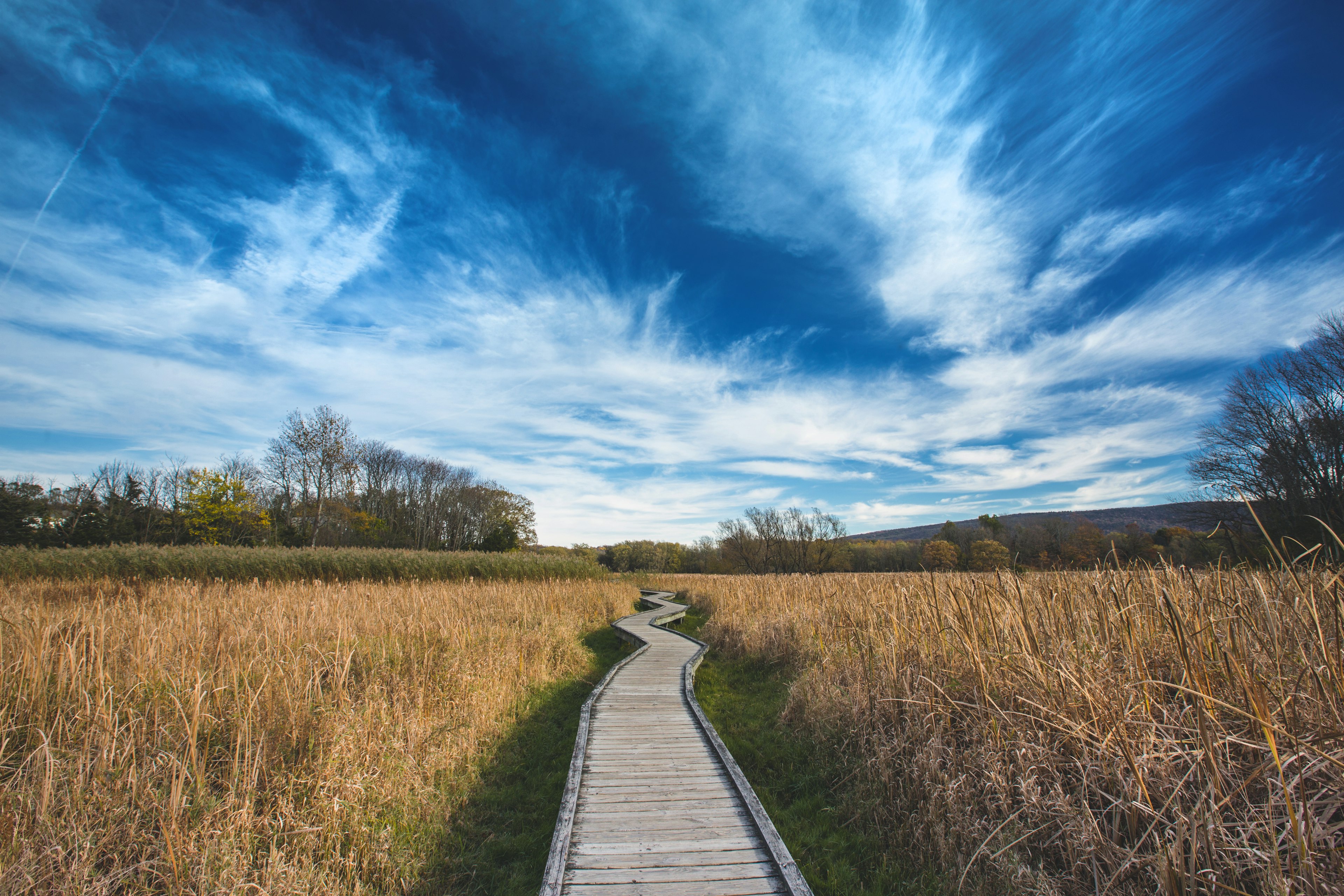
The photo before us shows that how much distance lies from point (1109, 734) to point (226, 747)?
760 cm

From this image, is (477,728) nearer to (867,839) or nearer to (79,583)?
(867,839)

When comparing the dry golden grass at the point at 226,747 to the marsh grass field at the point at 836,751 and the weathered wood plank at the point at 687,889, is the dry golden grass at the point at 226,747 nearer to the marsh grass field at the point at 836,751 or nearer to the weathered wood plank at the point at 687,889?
the marsh grass field at the point at 836,751

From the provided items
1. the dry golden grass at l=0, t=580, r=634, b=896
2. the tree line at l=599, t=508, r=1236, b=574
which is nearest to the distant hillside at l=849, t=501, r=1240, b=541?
the tree line at l=599, t=508, r=1236, b=574

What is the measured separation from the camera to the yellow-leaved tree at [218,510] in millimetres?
32156

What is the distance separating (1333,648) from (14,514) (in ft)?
158

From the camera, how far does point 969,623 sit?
5551 millimetres

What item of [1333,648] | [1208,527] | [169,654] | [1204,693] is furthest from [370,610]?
[1208,527]

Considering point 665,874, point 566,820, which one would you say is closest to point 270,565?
point 566,820

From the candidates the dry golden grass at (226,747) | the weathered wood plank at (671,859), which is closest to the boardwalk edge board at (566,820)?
→ the weathered wood plank at (671,859)

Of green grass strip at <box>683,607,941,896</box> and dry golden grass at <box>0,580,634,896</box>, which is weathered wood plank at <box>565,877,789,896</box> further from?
dry golden grass at <box>0,580,634,896</box>

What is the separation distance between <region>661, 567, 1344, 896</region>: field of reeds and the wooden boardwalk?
1.44m

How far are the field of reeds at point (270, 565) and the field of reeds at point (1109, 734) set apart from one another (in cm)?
1618

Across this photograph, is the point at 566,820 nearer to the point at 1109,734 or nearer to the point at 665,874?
the point at 665,874

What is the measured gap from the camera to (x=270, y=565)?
20844mm
